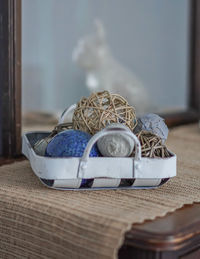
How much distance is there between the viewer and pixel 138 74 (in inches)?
54.1

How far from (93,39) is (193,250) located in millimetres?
816

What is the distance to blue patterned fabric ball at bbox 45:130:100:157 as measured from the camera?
22.4 inches

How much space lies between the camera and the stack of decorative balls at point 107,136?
1.85 feet

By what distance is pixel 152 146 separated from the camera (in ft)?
1.95

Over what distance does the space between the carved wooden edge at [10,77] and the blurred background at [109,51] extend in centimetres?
23

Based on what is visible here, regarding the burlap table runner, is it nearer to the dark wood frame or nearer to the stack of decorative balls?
the stack of decorative balls

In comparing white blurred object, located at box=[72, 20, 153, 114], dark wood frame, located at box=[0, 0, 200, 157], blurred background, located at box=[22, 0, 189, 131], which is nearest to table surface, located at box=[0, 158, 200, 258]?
dark wood frame, located at box=[0, 0, 200, 157]

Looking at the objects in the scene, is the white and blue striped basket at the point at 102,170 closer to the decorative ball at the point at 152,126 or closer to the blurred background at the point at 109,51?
the decorative ball at the point at 152,126

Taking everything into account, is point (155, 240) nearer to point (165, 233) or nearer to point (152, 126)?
point (165, 233)

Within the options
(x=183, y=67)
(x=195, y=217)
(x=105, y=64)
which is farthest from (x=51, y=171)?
(x=183, y=67)

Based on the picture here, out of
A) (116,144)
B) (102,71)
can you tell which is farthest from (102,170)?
(102,71)

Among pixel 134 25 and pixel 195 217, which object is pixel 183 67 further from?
pixel 195 217

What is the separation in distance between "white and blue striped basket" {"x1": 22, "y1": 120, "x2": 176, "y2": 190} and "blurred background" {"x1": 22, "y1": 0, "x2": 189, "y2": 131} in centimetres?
51

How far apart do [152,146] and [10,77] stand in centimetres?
33
